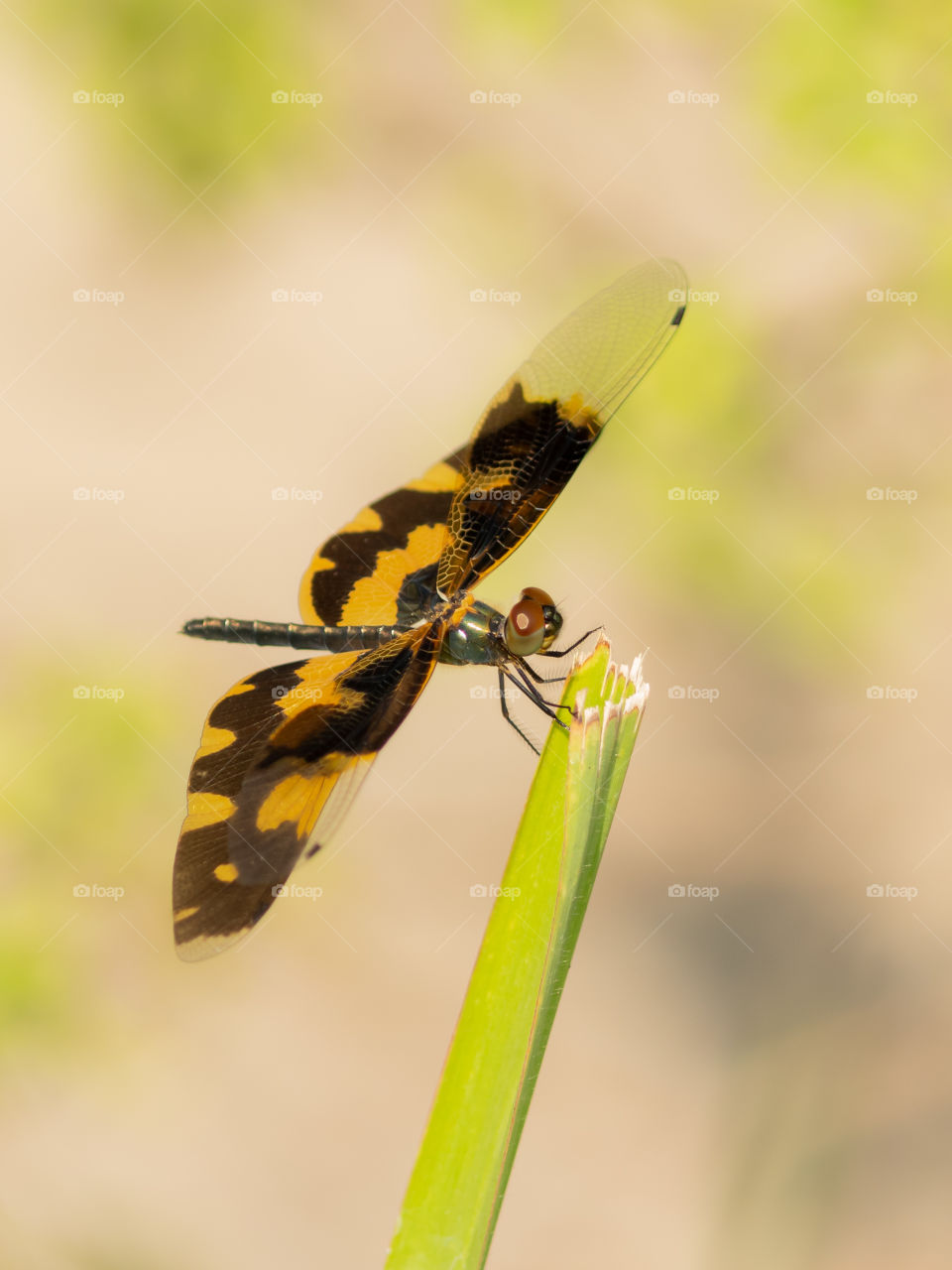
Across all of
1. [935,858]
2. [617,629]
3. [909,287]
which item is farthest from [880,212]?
[935,858]

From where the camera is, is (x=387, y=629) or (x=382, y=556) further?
(x=382, y=556)

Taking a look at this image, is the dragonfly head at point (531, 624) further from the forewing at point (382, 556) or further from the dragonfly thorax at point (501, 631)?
the forewing at point (382, 556)

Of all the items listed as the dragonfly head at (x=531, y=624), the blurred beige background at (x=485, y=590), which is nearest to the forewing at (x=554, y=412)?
the dragonfly head at (x=531, y=624)

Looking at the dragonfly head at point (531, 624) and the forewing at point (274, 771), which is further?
the dragonfly head at point (531, 624)

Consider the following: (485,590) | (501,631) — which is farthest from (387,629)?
(485,590)

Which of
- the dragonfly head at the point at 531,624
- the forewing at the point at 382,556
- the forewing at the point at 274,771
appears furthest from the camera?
the forewing at the point at 382,556

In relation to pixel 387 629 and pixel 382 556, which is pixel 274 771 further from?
pixel 382 556

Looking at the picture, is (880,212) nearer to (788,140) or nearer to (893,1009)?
(788,140)
